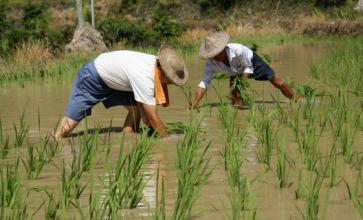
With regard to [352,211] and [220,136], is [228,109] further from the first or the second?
[352,211]

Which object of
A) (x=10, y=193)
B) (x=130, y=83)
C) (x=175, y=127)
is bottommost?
(x=175, y=127)

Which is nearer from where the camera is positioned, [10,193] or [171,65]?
[10,193]

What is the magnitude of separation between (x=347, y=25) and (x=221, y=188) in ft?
65.1

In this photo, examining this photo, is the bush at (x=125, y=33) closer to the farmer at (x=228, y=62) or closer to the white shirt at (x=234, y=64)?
the farmer at (x=228, y=62)

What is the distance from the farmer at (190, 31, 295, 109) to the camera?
6449mm

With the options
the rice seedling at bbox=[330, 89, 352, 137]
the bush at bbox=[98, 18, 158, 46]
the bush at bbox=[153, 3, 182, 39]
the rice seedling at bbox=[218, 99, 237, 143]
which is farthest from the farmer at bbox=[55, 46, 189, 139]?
the bush at bbox=[153, 3, 182, 39]

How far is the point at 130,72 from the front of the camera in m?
5.05

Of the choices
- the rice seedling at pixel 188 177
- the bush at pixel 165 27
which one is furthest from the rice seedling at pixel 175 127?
the bush at pixel 165 27

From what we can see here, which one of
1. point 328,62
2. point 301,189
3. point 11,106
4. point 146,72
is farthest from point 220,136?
point 328,62

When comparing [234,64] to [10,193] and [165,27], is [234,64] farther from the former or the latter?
[165,27]

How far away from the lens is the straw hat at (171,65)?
4.92m

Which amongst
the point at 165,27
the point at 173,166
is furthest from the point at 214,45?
the point at 165,27

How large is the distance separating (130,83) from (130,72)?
0.13 m

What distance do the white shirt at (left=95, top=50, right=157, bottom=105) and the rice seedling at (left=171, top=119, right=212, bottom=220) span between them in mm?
762
